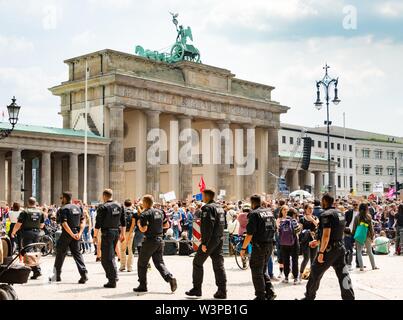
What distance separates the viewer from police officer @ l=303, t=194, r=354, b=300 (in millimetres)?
10250

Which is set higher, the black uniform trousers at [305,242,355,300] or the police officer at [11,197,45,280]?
the police officer at [11,197,45,280]

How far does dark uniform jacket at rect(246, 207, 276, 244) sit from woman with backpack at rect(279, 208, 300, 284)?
3111mm

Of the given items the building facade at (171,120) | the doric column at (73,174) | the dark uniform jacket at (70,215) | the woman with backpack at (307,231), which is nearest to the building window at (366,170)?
the building facade at (171,120)

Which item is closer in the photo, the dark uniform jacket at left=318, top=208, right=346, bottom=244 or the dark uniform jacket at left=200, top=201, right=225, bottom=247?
the dark uniform jacket at left=318, top=208, right=346, bottom=244

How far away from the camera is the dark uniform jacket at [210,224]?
37.7 ft

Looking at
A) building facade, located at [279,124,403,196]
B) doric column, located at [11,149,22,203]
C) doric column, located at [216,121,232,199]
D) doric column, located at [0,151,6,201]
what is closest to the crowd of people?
doric column, located at [11,149,22,203]

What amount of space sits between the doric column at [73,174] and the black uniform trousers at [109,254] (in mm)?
35386

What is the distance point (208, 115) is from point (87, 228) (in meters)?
33.9

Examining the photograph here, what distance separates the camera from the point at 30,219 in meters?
15.1

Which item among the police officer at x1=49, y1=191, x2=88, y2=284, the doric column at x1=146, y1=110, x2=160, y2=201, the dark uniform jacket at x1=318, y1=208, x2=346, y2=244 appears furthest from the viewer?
the doric column at x1=146, y1=110, x2=160, y2=201

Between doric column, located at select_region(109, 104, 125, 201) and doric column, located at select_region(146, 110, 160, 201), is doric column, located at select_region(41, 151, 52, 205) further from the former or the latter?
doric column, located at select_region(146, 110, 160, 201)

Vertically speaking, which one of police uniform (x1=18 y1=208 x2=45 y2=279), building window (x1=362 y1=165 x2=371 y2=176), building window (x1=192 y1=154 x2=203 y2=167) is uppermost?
building window (x1=362 y1=165 x2=371 y2=176)

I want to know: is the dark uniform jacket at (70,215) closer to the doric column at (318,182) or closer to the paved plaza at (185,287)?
the paved plaza at (185,287)

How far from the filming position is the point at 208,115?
58.2 metres
